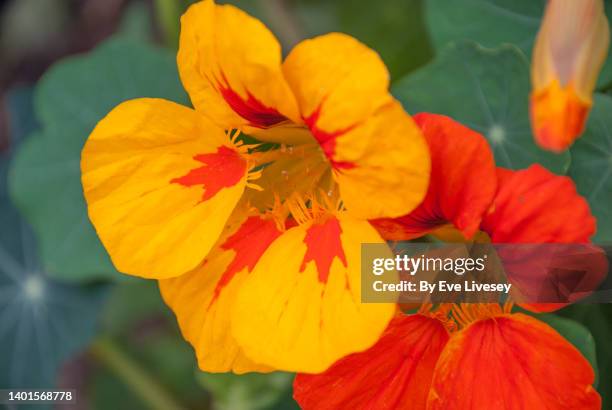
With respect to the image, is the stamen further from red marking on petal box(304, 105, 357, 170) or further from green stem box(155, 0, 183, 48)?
green stem box(155, 0, 183, 48)

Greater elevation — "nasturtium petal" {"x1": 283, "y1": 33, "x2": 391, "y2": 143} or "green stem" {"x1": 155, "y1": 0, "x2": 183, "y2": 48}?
"nasturtium petal" {"x1": 283, "y1": 33, "x2": 391, "y2": 143}

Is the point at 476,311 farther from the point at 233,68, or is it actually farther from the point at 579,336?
the point at 233,68

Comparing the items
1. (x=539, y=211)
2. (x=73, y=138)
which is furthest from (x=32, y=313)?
(x=539, y=211)

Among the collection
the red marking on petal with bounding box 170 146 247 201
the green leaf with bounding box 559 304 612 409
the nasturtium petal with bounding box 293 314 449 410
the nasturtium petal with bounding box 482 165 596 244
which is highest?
the nasturtium petal with bounding box 482 165 596 244

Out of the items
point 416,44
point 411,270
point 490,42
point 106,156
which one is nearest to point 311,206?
point 411,270

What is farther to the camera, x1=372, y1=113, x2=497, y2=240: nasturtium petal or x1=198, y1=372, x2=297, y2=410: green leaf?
x1=198, y1=372, x2=297, y2=410: green leaf

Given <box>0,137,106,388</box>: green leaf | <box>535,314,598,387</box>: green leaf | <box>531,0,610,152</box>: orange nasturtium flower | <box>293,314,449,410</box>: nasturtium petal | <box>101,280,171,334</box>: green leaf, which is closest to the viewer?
<box>531,0,610,152</box>: orange nasturtium flower

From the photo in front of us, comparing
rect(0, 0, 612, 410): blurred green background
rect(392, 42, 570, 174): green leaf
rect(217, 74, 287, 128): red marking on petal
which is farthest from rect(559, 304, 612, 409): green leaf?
rect(217, 74, 287, 128): red marking on petal
